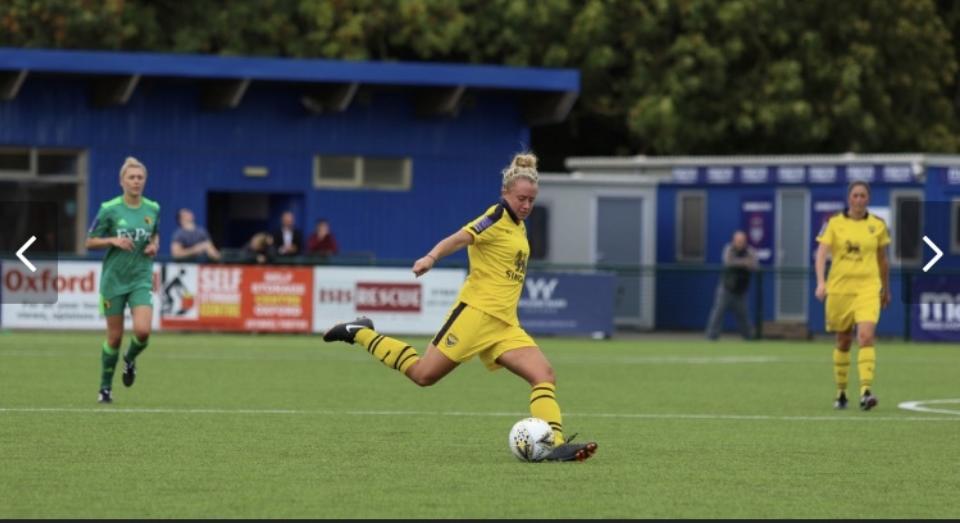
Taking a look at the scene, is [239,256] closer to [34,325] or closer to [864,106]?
[34,325]

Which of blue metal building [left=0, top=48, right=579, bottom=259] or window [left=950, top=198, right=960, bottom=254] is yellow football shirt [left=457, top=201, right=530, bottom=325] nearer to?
blue metal building [left=0, top=48, right=579, bottom=259]

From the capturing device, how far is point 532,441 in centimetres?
1280

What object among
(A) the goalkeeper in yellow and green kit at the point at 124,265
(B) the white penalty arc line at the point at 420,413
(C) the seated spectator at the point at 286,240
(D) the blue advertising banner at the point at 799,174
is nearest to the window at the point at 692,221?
(D) the blue advertising banner at the point at 799,174

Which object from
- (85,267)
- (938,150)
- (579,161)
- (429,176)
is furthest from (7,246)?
(938,150)

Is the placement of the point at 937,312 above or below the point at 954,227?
below

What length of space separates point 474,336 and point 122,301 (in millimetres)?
5662

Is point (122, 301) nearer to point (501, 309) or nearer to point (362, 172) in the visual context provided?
point (501, 309)

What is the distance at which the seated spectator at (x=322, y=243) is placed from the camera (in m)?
35.2

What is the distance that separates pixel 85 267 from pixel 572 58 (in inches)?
703

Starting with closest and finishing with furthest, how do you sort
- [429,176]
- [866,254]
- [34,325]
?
[866,254]
[34,325]
[429,176]

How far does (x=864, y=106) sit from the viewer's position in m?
48.7

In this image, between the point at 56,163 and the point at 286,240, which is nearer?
the point at 286,240

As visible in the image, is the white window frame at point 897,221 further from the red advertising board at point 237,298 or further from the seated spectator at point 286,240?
the red advertising board at point 237,298

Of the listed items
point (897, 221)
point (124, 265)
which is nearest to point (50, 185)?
point (897, 221)
